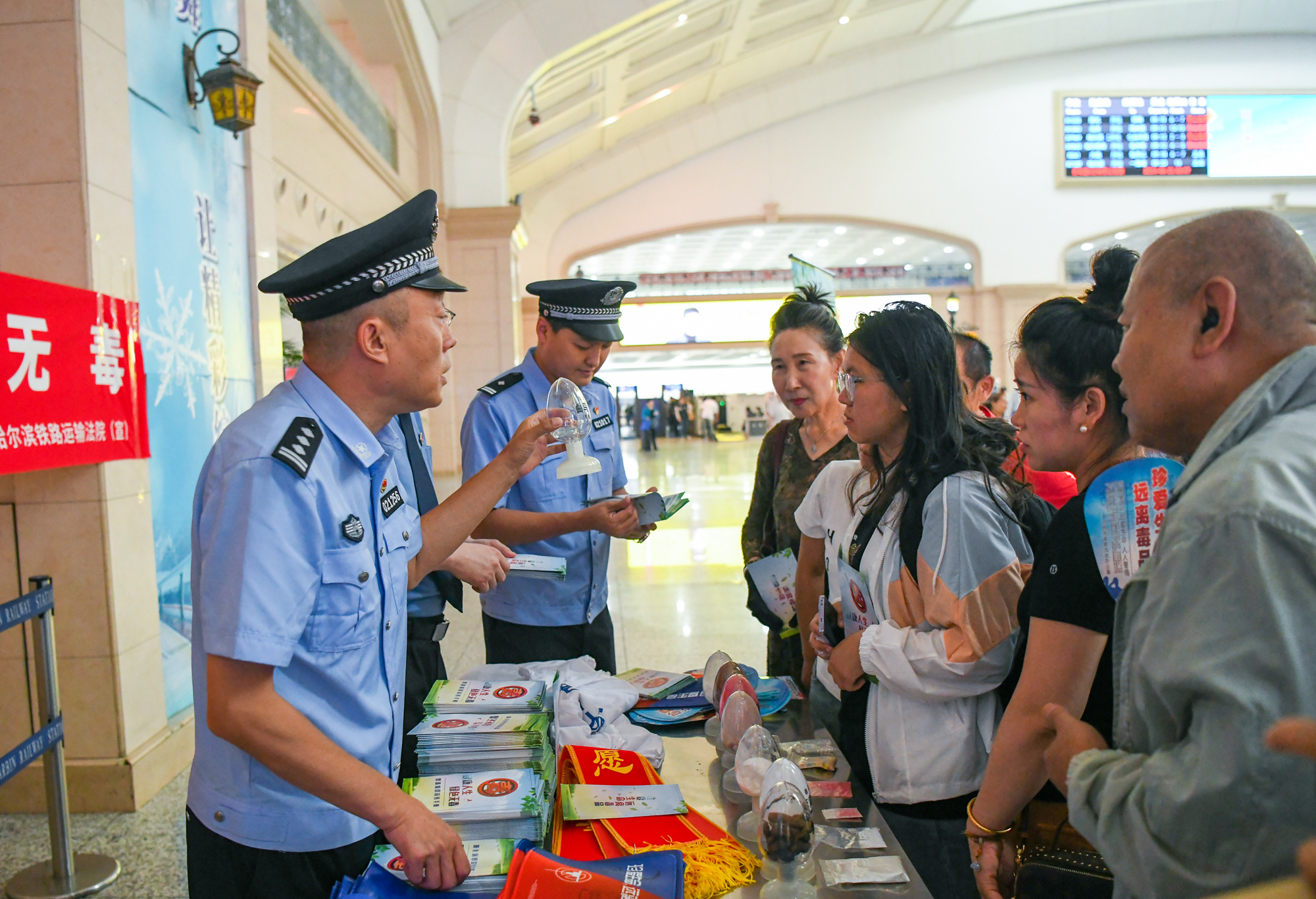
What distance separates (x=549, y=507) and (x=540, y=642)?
41 cm

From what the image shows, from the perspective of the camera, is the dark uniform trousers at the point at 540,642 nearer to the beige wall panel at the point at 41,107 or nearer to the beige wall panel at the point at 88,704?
the beige wall panel at the point at 88,704

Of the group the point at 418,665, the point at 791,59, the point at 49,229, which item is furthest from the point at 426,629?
the point at 791,59

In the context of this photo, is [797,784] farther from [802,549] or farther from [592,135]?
[592,135]

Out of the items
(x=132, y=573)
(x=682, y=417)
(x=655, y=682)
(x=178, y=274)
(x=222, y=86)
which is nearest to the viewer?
(x=655, y=682)

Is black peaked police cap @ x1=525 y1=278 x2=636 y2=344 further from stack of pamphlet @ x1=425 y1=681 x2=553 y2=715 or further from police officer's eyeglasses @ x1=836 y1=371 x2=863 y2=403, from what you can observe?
stack of pamphlet @ x1=425 y1=681 x2=553 y2=715

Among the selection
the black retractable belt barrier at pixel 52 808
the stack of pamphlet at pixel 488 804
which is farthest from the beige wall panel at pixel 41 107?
the stack of pamphlet at pixel 488 804

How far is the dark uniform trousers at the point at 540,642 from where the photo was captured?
255cm

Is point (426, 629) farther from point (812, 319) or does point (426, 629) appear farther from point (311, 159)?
point (311, 159)

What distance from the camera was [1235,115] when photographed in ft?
53.5

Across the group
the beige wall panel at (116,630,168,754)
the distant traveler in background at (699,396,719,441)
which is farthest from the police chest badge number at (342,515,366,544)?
the distant traveler in background at (699,396,719,441)

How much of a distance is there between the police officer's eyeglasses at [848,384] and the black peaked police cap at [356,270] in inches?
36.6

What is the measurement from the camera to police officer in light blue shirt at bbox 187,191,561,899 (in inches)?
44.4

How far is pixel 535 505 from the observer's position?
258 cm

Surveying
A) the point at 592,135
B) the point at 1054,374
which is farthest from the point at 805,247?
the point at 1054,374
